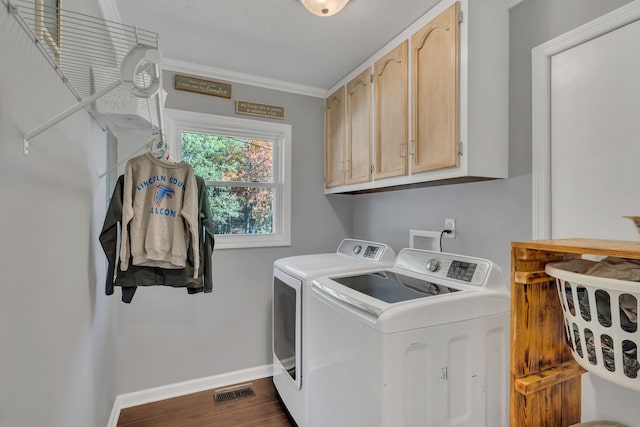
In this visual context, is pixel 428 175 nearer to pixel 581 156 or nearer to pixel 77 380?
pixel 581 156

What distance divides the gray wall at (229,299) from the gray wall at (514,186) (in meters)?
1.08

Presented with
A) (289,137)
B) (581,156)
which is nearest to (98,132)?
(289,137)

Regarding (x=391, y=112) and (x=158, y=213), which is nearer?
(x=158, y=213)

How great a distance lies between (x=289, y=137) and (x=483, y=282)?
188 centimetres

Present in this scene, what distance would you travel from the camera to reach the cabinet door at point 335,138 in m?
2.43

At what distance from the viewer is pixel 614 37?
115 centimetres

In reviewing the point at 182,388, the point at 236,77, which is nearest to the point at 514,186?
the point at 236,77

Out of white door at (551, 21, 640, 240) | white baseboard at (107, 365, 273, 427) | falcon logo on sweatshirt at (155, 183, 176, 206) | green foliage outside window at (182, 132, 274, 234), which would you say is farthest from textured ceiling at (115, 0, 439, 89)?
white baseboard at (107, 365, 273, 427)

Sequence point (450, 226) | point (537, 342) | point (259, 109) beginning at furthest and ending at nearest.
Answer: point (259, 109)
point (450, 226)
point (537, 342)

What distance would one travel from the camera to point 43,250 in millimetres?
838

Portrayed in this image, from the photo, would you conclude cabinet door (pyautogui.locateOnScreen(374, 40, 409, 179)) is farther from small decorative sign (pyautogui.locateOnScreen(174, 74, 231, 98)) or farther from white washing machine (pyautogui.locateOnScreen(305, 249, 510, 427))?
small decorative sign (pyautogui.locateOnScreen(174, 74, 231, 98))

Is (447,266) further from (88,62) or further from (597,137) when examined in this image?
(88,62)

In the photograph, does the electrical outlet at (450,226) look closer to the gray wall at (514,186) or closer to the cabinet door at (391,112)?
the gray wall at (514,186)

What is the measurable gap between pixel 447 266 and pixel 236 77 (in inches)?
81.1
